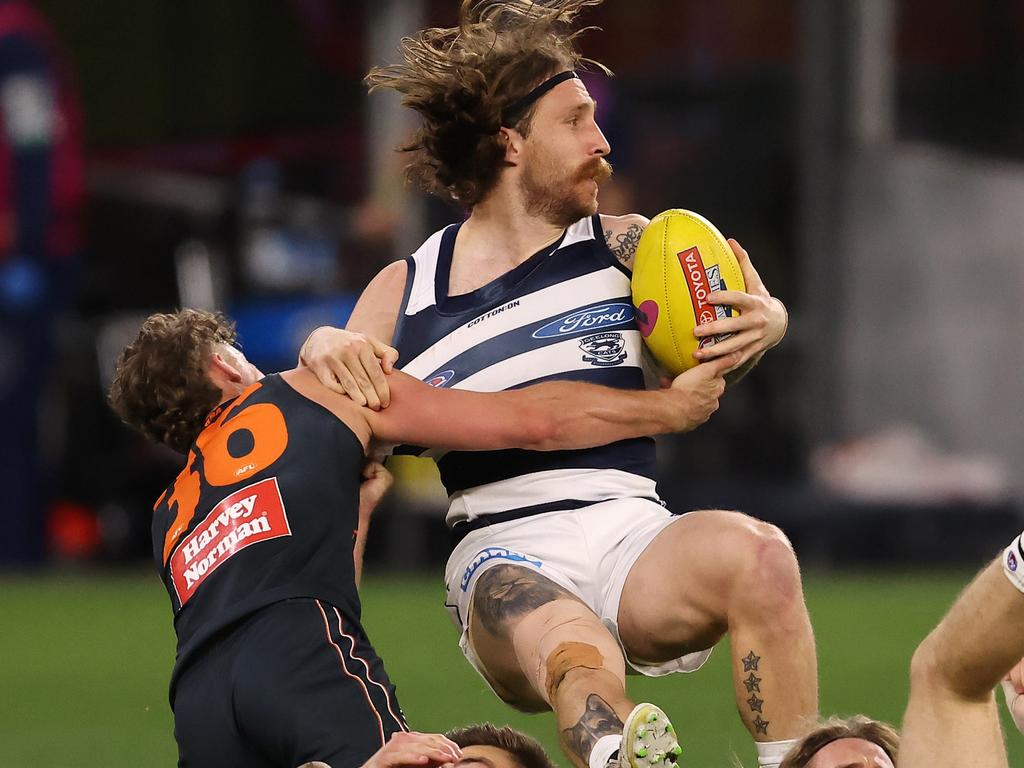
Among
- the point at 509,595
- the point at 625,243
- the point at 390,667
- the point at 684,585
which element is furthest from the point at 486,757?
the point at 390,667

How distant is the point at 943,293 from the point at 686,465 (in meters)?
2.23

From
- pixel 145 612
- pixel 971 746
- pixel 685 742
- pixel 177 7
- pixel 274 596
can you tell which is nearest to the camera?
pixel 971 746

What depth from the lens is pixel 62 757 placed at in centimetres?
666

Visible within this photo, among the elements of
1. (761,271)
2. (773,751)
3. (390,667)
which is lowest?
(390,667)

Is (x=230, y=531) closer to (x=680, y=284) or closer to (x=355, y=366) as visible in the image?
(x=355, y=366)

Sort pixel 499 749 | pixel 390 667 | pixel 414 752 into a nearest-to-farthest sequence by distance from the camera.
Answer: pixel 414 752, pixel 499 749, pixel 390 667

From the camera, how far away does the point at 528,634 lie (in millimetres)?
4516

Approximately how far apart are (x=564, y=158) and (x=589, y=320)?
456 millimetres

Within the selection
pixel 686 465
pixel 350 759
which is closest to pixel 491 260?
pixel 350 759

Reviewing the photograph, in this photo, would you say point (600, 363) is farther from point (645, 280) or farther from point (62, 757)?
point (62, 757)

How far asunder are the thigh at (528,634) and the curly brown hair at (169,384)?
847 mm

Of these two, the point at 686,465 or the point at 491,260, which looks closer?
the point at 491,260

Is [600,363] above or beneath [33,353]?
above

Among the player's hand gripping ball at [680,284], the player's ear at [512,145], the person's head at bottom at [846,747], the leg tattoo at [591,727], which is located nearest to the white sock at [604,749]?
the leg tattoo at [591,727]
